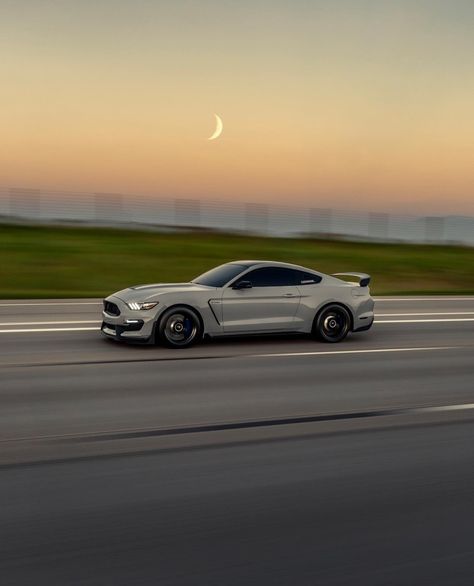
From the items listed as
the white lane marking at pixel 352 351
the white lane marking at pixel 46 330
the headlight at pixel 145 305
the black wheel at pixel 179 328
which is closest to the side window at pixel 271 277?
the black wheel at pixel 179 328

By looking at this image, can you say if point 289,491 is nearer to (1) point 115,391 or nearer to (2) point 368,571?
(2) point 368,571

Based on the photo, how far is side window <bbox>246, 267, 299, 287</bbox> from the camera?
12289 mm

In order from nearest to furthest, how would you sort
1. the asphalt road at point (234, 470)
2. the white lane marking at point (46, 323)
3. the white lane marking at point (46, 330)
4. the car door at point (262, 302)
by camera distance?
the asphalt road at point (234, 470) → the car door at point (262, 302) → the white lane marking at point (46, 330) → the white lane marking at point (46, 323)

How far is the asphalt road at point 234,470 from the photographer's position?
4.11 m

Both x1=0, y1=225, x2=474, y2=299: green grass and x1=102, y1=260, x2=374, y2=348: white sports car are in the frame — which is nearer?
x1=102, y1=260, x2=374, y2=348: white sports car

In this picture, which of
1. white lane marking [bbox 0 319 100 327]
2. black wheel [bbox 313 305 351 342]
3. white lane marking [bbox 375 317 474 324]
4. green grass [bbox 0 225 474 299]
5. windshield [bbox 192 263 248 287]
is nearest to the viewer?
windshield [bbox 192 263 248 287]

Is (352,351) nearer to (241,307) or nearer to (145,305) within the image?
(241,307)

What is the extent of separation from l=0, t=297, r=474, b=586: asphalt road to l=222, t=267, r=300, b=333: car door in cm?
119

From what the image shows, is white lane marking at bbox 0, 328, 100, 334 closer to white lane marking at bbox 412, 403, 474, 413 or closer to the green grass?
white lane marking at bbox 412, 403, 474, 413

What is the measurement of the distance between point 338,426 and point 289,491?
1.90 m

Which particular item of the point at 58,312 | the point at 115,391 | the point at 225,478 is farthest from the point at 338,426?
the point at 58,312

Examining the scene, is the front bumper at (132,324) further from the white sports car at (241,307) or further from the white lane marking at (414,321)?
the white lane marking at (414,321)

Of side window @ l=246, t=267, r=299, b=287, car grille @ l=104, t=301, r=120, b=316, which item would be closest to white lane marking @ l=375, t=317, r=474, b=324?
side window @ l=246, t=267, r=299, b=287

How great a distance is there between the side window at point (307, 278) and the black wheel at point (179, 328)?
195 centimetres
